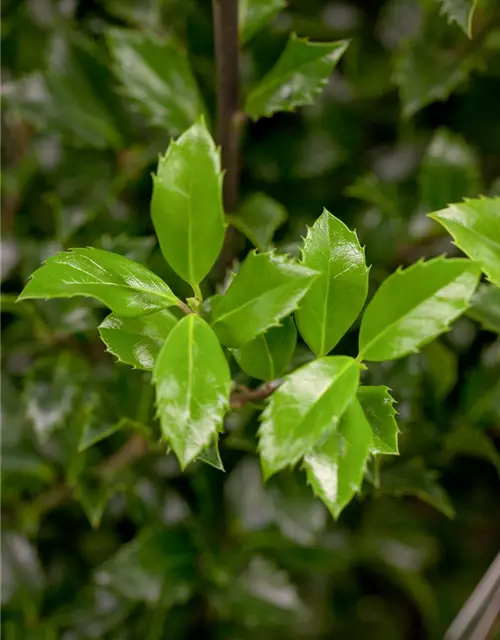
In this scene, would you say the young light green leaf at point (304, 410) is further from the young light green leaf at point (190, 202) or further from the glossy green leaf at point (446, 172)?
the glossy green leaf at point (446, 172)

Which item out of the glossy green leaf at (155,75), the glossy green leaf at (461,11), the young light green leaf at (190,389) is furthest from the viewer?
the glossy green leaf at (155,75)

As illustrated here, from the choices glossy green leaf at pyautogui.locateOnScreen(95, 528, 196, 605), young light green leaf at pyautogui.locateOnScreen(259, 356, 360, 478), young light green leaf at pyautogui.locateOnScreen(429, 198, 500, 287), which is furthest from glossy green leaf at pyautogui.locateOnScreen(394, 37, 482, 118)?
glossy green leaf at pyautogui.locateOnScreen(95, 528, 196, 605)

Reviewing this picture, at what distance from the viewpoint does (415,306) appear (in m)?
0.32

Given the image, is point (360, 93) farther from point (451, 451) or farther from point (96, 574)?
point (96, 574)

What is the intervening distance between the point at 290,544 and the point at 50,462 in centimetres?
24

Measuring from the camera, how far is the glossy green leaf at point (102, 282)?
0.32m

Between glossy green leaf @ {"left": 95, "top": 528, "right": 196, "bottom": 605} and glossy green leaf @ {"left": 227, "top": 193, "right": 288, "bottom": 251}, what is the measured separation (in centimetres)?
29

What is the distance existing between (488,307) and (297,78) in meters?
0.21

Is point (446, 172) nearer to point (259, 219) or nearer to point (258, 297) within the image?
point (259, 219)

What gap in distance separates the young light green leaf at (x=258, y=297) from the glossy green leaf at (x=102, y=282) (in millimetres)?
29

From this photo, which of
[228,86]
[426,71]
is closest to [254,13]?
[228,86]

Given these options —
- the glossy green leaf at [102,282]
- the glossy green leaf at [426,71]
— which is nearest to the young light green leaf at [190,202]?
the glossy green leaf at [102,282]

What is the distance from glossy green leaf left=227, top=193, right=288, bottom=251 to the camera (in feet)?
1.69

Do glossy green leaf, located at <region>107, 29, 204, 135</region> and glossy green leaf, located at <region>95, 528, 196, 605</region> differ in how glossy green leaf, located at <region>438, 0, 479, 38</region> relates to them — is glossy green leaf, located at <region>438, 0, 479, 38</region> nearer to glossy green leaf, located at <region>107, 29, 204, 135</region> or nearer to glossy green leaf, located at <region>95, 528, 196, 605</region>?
glossy green leaf, located at <region>107, 29, 204, 135</region>
